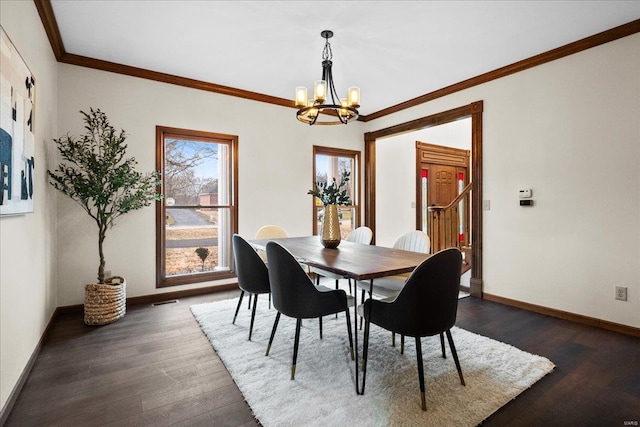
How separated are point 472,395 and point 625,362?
1402 millimetres

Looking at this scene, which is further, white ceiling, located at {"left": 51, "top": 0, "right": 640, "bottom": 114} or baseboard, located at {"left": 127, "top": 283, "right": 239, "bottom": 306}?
baseboard, located at {"left": 127, "top": 283, "right": 239, "bottom": 306}

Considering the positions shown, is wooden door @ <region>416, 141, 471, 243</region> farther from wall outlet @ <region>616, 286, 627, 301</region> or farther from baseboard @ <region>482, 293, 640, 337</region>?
wall outlet @ <region>616, 286, 627, 301</region>

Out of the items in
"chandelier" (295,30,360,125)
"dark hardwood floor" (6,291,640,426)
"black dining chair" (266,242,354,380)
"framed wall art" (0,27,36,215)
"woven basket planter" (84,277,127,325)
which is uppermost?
"chandelier" (295,30,360,125)

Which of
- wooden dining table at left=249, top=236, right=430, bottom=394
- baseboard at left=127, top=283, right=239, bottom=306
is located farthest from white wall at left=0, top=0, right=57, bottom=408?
wooden dining table at left=249, top=236, right=430, bottom=394

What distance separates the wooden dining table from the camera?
186 cm

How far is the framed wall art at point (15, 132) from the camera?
5.47 ft

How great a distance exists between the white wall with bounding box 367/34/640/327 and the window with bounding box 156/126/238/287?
3.37 metres

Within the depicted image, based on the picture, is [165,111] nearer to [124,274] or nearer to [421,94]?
[124,274]

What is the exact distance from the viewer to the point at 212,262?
438 cm

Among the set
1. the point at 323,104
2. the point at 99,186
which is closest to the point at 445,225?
the point at 323,104

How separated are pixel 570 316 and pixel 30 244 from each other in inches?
186

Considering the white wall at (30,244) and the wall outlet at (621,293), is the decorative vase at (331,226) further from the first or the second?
the wall outlet at (621,293)

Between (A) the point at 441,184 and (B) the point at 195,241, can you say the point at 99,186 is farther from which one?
(A) the point at 441,184

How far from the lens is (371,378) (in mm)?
2076
